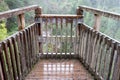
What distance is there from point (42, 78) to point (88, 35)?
110cm

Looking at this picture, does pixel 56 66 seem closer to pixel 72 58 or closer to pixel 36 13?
pixel 72 58

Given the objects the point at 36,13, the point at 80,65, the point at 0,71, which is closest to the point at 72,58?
the point at 80,65

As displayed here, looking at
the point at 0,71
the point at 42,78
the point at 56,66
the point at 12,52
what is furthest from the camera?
the point at 56,66

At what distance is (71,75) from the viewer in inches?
120

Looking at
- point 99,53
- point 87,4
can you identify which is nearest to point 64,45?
point 99,53

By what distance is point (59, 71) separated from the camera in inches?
126

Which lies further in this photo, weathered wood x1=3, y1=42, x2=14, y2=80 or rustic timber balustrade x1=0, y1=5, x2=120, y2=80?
rustic timber balustrade x1=0, y1=5, x2=120, y2=80

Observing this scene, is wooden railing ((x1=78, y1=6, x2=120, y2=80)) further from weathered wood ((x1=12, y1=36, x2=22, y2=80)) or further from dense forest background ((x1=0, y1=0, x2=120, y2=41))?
dense forest background ((x1=0, y1=0, x2=120, y2=41))

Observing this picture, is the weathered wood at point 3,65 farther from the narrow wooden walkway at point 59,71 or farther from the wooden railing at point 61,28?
the wooden railing at point 61,28

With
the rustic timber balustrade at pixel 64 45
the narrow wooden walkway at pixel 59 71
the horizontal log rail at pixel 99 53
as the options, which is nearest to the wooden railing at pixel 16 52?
the rustic timber balustrade at pixel 64 45

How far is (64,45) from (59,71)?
80cm

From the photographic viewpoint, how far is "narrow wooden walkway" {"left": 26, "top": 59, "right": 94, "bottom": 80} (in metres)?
2.98

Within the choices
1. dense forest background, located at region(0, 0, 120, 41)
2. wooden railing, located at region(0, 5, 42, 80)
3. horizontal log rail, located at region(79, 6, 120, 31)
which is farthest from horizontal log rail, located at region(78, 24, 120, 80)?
dense forest background, located at region(0, 0, 120, 41)

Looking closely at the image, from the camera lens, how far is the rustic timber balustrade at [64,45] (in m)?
2.04
